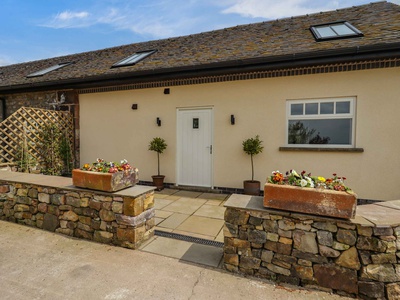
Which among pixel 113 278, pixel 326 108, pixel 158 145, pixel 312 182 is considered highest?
pixel 326 108

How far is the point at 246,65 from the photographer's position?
504 centimetres

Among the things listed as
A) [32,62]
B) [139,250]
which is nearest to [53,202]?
[139,250]

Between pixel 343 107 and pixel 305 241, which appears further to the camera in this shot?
pixel 343 107

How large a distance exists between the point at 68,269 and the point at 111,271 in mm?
512

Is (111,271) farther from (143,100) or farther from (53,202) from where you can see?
(143,100)

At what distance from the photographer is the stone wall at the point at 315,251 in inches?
78.0

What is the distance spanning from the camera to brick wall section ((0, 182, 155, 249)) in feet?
9.64

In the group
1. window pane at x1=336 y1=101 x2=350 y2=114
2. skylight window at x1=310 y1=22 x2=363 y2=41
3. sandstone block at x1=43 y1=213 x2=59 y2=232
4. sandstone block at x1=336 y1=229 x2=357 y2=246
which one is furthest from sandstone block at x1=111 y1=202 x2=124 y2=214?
skylight window at x1=310 y1=22 x2=363 y2=41

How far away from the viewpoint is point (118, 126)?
22.0 feet

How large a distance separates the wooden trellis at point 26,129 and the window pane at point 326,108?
7.49 meters

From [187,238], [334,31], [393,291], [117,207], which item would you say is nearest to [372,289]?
[393,291]

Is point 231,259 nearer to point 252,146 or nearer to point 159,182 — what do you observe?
point 252,146

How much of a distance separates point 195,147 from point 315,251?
4.11m

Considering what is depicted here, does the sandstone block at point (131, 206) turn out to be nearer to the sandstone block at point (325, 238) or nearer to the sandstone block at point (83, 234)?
the sandstone block at point (83, 234)
